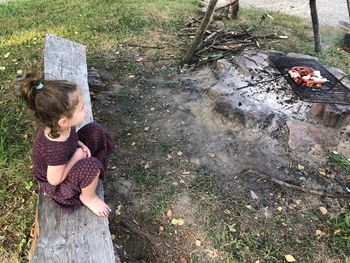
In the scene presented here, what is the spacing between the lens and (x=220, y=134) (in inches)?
157

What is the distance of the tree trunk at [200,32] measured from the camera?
15.5 ft

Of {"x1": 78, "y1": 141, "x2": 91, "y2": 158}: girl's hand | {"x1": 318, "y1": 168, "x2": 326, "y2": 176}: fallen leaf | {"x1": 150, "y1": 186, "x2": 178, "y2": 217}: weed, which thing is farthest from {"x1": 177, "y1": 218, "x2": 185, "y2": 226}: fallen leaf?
{"x1": 318, "y1": 168, "x2": 326, "y2": 176}: fallen leaf

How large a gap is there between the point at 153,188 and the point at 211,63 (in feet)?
8.01

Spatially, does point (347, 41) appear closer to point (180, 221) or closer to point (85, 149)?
point (180, 221)

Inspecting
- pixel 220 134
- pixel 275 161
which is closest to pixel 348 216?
pixel 275 161

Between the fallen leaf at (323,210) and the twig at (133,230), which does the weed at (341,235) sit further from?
the twig at (133,230)

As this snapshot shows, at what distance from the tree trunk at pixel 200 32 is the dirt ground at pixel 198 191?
0.83 metres

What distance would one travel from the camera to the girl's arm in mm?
2312

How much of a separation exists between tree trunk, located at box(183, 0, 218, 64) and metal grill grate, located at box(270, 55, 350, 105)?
3.25 feet

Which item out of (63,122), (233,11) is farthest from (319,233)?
(233,11)

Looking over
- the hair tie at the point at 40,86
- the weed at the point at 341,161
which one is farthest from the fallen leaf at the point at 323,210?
the hair tie at the point at 40,86

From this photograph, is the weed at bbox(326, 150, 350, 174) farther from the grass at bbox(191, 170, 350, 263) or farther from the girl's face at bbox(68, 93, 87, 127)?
the girl's face at bbox(68, 93, 87, 127)

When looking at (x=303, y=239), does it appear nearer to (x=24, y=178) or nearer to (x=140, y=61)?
(x=24, y=178)

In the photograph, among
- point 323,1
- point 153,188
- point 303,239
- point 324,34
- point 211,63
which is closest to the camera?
point 303,239
